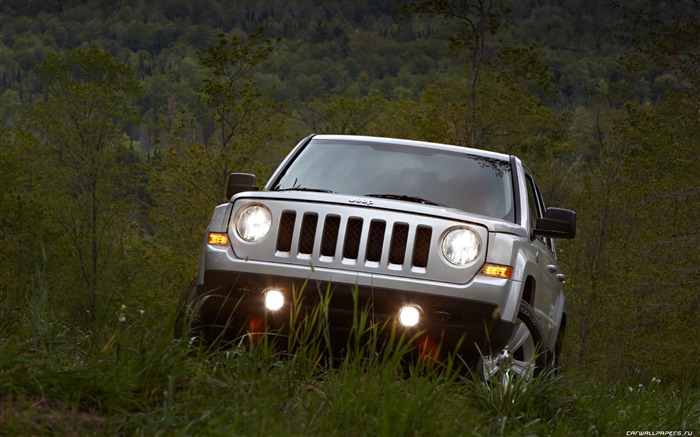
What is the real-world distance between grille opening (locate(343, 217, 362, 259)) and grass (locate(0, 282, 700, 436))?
82 cm

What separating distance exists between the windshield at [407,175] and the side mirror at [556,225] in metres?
0.24

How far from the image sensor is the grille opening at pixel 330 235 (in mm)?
5805

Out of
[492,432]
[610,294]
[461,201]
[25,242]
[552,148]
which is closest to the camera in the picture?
[492,432]

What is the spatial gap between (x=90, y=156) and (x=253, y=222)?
159ft

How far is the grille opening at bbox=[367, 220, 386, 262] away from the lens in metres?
5.75

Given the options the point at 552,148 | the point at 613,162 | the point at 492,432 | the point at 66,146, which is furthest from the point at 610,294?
the point at 66,146

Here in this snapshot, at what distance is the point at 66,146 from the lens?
53562mm

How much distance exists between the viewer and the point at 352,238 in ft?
19.0

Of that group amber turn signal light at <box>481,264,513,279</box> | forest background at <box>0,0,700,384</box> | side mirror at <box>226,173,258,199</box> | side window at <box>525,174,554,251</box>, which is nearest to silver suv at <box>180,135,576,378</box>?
amber turn signal light at <box>481,264,513,279</box>

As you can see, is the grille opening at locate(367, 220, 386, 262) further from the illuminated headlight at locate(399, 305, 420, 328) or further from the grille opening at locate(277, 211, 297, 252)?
the grille opening at locate(277, 211, 297, 252)

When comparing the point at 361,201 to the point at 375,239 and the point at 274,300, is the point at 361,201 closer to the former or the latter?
the point at 375,239

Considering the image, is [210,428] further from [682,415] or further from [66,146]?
[66,146]

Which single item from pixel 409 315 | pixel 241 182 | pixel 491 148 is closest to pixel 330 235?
pixel 409 315

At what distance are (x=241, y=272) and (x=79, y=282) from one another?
1877 inches
